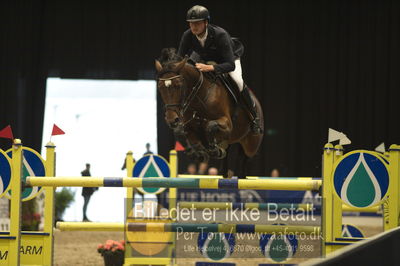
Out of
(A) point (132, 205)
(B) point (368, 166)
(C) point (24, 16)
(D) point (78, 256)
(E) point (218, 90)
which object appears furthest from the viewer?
(C) point (24, 16)

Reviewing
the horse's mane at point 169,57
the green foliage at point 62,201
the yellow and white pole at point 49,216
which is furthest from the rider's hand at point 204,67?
the green foliage at point 62,201

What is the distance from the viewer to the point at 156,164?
568 cm

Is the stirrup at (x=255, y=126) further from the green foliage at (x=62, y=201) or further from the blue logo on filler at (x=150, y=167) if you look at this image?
the green foliage at (x=62, y=201)

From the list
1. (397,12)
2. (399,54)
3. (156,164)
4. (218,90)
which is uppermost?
(397,12)

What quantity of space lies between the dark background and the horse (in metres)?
7.91

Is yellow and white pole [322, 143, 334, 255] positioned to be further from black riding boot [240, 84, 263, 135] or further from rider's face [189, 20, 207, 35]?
rider's face [189, 20, 207, 35]

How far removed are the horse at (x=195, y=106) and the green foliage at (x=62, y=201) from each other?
6320mm

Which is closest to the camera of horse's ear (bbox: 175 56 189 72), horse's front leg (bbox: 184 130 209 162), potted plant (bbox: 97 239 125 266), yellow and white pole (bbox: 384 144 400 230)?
yellow and white pole (bbox: 384 144 400 230)

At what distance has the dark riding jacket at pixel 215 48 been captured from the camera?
3977mm

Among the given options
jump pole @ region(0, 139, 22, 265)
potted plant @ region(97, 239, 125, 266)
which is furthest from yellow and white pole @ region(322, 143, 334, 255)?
potted plant @ region(97, 239, 125, 266)

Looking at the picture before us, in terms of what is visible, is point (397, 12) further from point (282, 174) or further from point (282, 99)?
point (282, 174)

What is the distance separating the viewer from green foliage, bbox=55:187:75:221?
33.1 feet

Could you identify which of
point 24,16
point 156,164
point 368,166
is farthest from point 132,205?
point 24,16

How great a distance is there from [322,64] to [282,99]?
1034 millimetres
